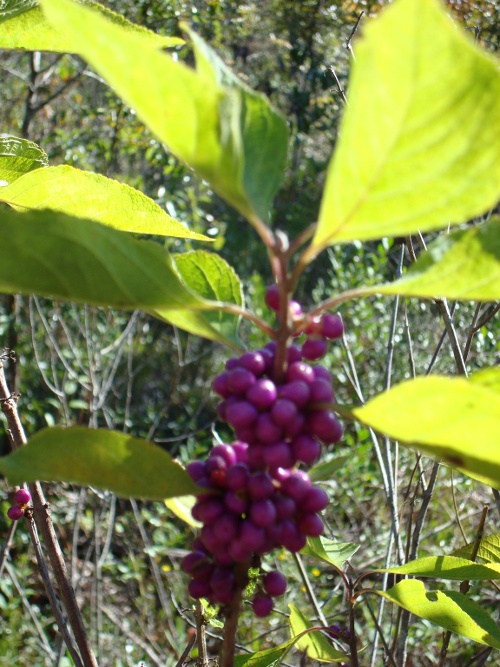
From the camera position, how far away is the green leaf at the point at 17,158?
3.37 ft

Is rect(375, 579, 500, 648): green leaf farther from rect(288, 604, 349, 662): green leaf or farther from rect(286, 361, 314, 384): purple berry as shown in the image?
rect(286, 361, 314, 384): purple berry

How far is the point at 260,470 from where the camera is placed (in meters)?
0.61

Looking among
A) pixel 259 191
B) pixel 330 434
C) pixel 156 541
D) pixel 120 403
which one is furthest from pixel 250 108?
pixel 120 403

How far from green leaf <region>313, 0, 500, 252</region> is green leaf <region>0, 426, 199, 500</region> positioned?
9.5 inches

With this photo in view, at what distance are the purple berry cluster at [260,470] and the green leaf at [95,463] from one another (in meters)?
0.04

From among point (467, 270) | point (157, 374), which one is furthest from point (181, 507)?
point (157, 374)

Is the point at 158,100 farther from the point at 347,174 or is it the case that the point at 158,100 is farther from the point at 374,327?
the point at 374,327

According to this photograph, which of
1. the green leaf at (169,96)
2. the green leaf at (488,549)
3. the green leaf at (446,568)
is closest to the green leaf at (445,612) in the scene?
the green leaf at (446,568)

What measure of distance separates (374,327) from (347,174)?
124 inches

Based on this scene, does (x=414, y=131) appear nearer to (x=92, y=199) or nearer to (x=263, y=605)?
(x=263, y=605)

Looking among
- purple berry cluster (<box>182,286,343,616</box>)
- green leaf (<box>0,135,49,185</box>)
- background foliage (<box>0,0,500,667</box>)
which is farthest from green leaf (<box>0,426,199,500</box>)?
background foliage (<box>0,0,500,667</box>)

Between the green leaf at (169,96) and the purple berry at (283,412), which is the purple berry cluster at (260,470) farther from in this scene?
the green leaf at (169,96)

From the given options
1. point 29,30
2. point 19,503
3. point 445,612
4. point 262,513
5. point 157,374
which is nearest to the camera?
point 262,513

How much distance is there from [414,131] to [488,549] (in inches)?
32.6
